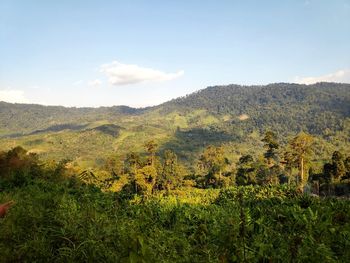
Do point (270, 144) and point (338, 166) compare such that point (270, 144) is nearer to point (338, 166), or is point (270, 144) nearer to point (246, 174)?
point (246, 174)

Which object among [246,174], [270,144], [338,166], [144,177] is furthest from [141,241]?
[246,174]

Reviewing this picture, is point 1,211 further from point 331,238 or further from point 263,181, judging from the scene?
point 263,181

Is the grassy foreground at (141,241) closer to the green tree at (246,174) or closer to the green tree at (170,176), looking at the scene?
the green tree at (170,176)

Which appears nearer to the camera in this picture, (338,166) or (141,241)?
(141,241)

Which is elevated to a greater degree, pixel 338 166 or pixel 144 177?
pixel 338 166

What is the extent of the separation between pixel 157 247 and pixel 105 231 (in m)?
0.75

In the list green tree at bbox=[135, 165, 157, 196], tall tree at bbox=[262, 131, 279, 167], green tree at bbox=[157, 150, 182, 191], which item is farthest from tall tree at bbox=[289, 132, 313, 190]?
green tree at bbox=[135, 165, 157, 196]

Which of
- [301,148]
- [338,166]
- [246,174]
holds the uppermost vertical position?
[301,148]

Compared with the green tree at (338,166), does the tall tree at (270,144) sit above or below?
above

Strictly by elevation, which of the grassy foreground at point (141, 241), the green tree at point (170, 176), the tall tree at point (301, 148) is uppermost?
the grassy foreground at point (141, 241)

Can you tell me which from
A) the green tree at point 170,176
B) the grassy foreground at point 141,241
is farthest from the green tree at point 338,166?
the grassy foreground at point 141,241

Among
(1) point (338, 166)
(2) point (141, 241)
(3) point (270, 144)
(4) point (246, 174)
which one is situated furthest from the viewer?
(4) point (246, 174)

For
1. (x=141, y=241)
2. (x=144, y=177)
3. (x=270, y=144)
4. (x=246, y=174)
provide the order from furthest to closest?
(x=246, y=174)
(x=270, y=144)
(x=144, y=177)
(x=141, y=241)

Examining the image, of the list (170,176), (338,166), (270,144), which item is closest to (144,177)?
(170,176)
